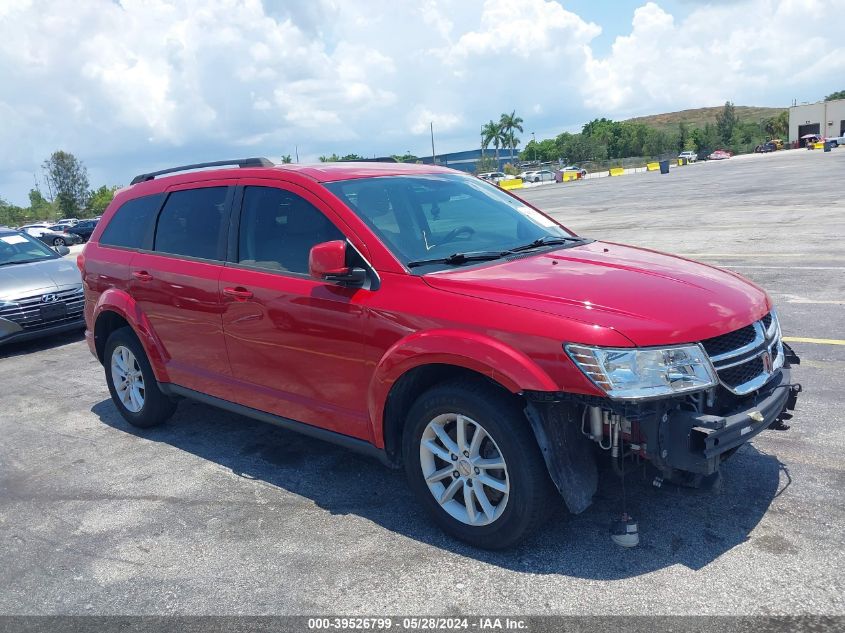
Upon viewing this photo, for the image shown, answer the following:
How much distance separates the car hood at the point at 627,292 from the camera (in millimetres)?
3131

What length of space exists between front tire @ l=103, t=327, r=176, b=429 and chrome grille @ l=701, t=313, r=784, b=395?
406 centimetres

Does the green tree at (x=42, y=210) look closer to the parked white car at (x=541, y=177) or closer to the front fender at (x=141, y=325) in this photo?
the parked white car at (x=541, y=177)

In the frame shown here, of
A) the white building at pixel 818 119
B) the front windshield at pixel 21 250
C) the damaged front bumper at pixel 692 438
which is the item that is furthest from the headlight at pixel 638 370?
the white building at pixel 818 119

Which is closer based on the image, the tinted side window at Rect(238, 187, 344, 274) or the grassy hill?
the tinted side window at Rect(238, 187, 344, 274)

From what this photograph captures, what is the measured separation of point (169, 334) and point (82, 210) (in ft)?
302

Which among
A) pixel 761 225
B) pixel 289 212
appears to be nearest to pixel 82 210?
pixel 761 225

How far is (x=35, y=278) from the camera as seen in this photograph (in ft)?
30.7

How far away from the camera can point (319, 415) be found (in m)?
4.18

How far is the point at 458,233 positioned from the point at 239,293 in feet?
4.58

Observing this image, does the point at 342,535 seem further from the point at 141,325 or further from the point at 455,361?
the point at 141,325

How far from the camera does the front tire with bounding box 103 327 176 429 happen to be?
5.55 m

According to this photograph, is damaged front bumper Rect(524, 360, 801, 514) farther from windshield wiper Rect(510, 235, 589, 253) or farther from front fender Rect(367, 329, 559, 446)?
windshield wiper Rect(510, 235, 589, 253)

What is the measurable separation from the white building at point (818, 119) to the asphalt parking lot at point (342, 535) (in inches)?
4450

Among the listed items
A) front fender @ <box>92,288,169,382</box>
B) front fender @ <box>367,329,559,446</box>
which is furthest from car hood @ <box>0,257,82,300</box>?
front fender @ <box>367,329,559,446</box>
